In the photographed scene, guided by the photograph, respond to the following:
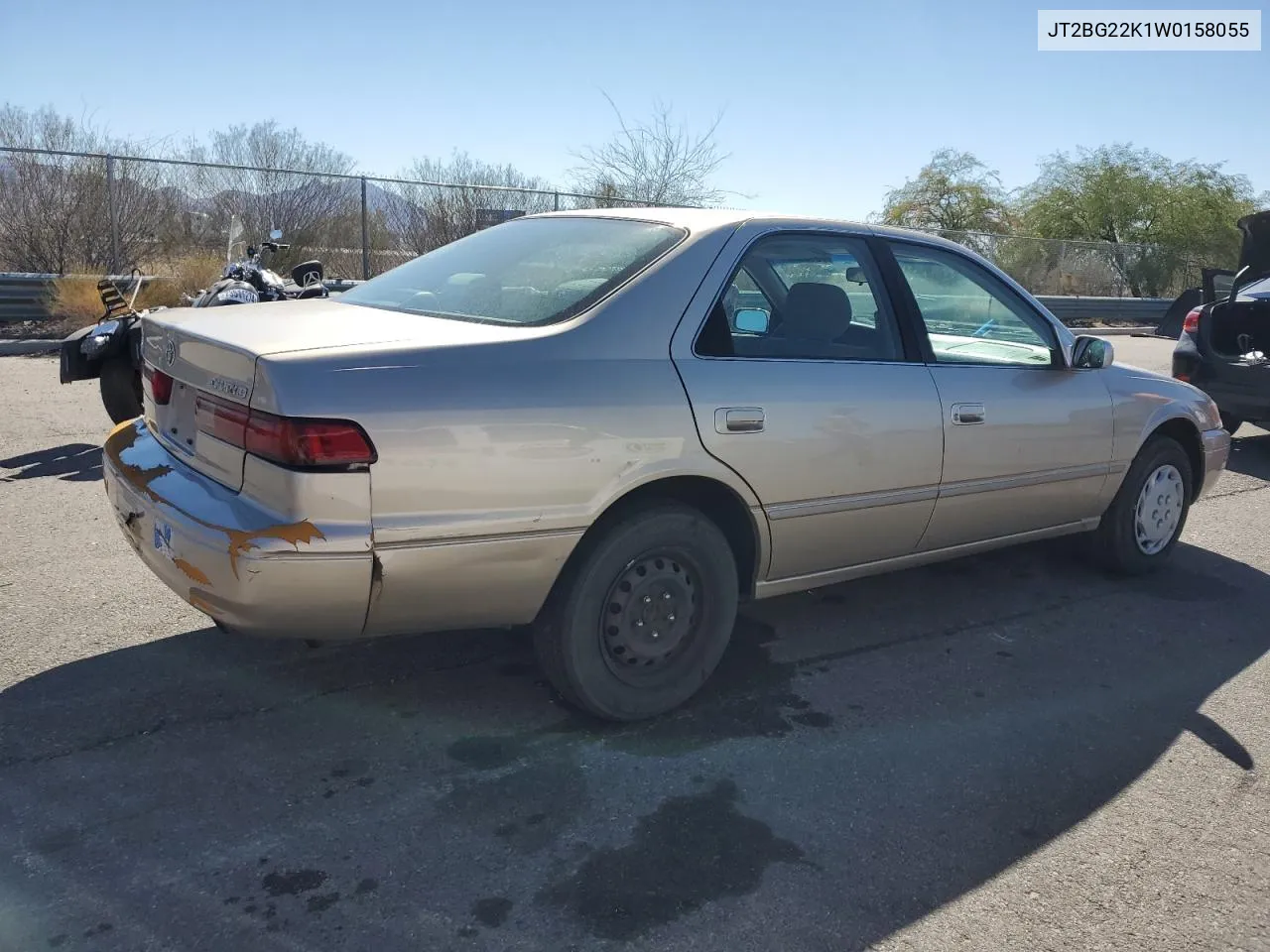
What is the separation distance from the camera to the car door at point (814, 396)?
11.3 ft

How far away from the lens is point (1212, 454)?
5.55 m

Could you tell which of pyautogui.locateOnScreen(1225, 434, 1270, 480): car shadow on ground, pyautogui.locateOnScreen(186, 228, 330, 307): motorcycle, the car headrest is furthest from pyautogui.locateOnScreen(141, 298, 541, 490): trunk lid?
pyautogui.locateOnScreen(1225, 434, 1270, 480): car shadow on ground

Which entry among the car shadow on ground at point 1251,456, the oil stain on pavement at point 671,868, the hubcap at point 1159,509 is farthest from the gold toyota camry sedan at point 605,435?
the car shadow on ground at point 1251,456

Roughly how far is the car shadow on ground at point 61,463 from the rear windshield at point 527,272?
308cm

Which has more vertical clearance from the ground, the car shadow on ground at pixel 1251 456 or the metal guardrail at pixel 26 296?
the metal guardrail at pixel 26 296

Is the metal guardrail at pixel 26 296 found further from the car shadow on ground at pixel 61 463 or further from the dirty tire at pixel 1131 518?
the dirty tire at pixel 1131 518

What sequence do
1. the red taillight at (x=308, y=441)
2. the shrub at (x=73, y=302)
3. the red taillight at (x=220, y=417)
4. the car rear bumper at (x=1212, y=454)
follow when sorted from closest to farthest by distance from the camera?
the red taillight at (x=308, y=441) < the red taillight at (x=220, y=417) < the car rear bumper at (x=1212, y=454) < the shrub at (x=73, y=302)

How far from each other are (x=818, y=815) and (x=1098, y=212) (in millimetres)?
33157

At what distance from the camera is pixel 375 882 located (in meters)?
2.57

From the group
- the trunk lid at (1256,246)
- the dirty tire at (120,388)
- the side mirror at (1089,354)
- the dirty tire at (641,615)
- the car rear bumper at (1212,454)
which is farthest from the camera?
the trunk lid at (1256,246)

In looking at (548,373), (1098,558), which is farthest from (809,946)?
(1098,558)

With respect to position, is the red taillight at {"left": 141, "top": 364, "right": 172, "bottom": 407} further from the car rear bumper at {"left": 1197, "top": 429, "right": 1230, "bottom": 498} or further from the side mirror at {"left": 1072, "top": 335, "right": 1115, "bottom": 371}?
the car rear bumper at {"left": 1197, "top": 429, "right": 1230, "bottom": 498}

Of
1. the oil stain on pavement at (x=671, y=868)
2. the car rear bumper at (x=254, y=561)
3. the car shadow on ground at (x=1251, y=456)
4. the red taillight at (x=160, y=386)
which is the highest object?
the red taillight at (x=160, y=386)

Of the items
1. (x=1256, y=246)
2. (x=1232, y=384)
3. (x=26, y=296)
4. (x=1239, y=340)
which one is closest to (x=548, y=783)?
(x=1232, y=384)
